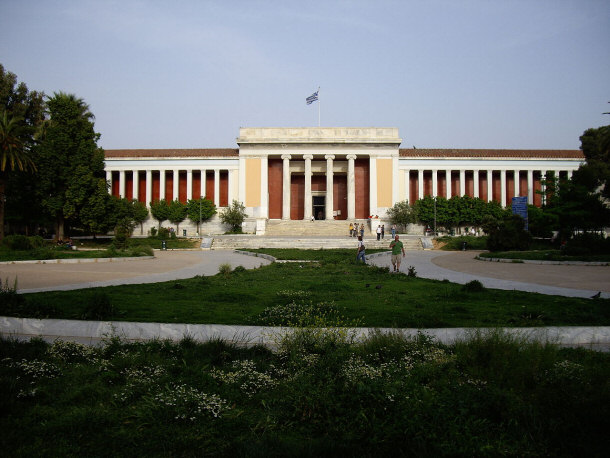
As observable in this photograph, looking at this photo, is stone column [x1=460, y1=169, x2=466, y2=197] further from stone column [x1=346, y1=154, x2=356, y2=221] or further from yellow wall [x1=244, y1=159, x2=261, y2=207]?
yellow wall [x1=244, y1=159, x2=261, y2=207]

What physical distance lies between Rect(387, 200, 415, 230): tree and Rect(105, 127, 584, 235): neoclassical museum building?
2142 mm

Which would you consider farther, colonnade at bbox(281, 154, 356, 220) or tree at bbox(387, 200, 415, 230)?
colonnade at bbox(281, 154, 356, 220)

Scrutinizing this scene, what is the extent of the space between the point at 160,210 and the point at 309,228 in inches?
710

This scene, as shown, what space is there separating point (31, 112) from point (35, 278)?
4089cm

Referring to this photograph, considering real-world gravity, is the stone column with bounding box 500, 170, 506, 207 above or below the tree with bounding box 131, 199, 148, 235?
above

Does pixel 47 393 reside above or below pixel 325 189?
below

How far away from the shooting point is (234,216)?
49906 mm

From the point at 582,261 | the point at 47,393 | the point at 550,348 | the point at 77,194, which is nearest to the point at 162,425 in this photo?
the point at 47,393

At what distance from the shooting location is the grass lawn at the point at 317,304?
7.77 meters

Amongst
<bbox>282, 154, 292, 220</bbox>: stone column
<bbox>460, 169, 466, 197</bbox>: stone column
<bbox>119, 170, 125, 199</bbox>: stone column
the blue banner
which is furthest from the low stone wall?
<bbox>119, 170, 125, 199</bbox>: stone column

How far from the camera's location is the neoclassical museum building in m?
53.1

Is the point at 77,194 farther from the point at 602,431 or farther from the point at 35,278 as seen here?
the point at 602,431

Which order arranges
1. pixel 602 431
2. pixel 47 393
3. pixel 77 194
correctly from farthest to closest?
pixel 77 194 < pixel 47 393 < pixel 602 431

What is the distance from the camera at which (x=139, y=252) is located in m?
25.8
